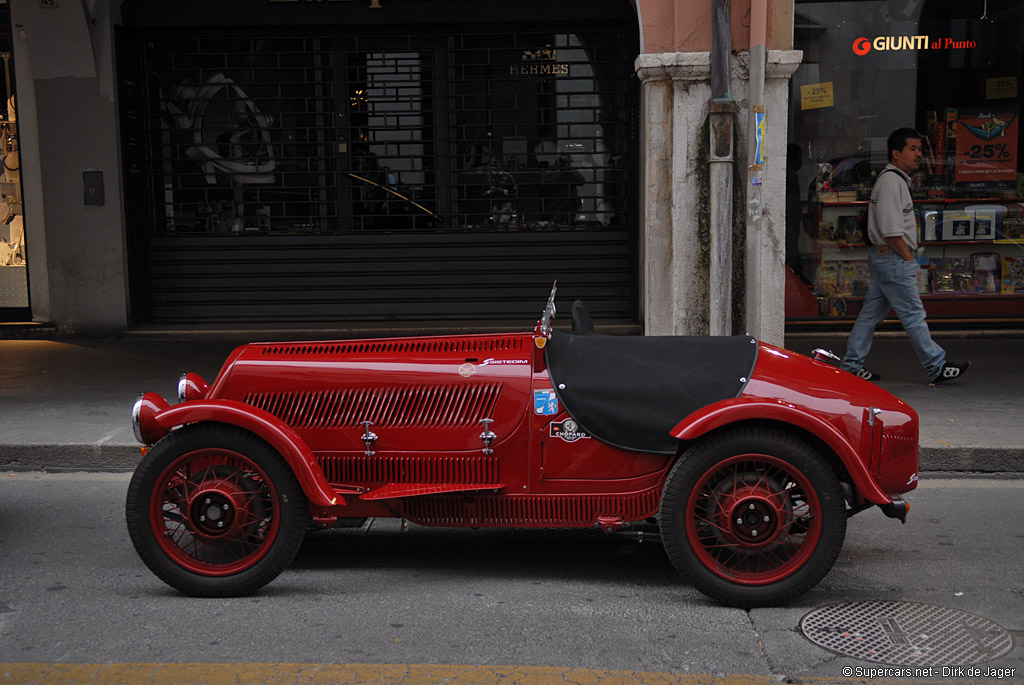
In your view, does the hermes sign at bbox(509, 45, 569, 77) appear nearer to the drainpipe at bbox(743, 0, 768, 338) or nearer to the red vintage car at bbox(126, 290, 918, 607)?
the drainpipe at bbox(743, 0, 768, 338)

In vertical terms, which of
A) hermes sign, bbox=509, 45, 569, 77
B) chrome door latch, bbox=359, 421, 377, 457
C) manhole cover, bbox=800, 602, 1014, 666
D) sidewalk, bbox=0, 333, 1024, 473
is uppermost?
hermes sign, bbox=509, 45, 569, 77

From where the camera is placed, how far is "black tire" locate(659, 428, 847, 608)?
4.09 metres

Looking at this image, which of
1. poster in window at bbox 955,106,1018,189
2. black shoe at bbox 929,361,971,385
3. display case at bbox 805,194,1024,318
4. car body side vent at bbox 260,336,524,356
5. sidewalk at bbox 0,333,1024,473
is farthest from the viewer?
display case at bbox 805,194,1024,318

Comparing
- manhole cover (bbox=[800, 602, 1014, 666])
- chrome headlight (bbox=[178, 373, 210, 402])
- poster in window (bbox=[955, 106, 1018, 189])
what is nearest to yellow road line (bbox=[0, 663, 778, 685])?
manhole cover (bbox=[800, 602, 1014, 666])

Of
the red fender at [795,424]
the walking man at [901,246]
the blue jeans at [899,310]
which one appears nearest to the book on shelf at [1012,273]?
the walking man at [901,246]

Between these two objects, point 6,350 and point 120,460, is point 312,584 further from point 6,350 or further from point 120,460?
point 6,350

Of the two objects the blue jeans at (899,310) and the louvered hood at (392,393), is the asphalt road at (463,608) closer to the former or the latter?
the louvered hood at (392,393)

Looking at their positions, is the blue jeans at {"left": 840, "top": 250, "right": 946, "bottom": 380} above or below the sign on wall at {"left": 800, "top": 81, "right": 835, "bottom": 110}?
below

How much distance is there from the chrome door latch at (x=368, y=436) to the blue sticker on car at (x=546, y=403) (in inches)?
27.8

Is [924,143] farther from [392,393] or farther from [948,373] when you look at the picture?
[392,393]

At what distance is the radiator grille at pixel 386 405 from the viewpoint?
443 cm

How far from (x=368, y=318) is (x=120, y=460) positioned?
4.66 meters

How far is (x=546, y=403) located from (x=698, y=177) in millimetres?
4097

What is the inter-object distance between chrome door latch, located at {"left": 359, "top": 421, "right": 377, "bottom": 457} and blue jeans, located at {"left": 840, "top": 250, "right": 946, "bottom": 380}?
4.65 m
